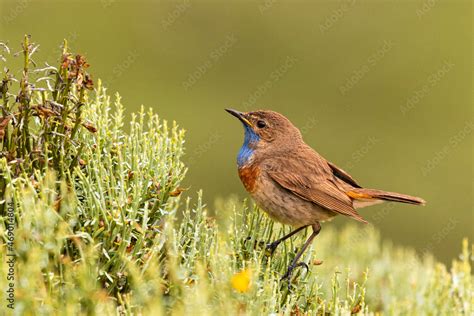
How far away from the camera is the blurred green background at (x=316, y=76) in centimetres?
1405

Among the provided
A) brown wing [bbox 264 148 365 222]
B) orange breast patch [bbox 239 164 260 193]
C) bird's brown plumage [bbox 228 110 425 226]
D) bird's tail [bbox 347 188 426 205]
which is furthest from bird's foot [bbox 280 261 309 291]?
bird's tail [bbox 347 188 426 205]

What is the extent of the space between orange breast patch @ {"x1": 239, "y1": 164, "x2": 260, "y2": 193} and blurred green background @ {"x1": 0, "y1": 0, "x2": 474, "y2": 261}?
6.68m

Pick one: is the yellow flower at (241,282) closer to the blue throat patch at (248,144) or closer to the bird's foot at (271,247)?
the bird's foot at (271,247)

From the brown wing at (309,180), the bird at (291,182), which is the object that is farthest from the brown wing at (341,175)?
the brown wing at (309,180)

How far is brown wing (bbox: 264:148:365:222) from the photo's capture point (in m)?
5.84

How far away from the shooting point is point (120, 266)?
13.9ft

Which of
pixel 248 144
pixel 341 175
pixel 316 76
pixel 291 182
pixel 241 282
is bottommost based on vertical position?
pixel 241 282

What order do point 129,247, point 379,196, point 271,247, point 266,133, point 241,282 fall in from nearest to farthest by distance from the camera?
point 241,282, point 129,247, point 271,247, point 379,196, point 266,133

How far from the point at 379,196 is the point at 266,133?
94 cm

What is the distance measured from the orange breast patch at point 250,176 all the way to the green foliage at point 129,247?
387 mm

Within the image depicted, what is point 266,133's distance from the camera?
6.27m

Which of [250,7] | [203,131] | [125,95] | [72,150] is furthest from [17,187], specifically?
[250,7]

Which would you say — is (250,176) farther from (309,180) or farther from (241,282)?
(241,282)

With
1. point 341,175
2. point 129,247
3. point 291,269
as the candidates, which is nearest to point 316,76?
point 341,175
